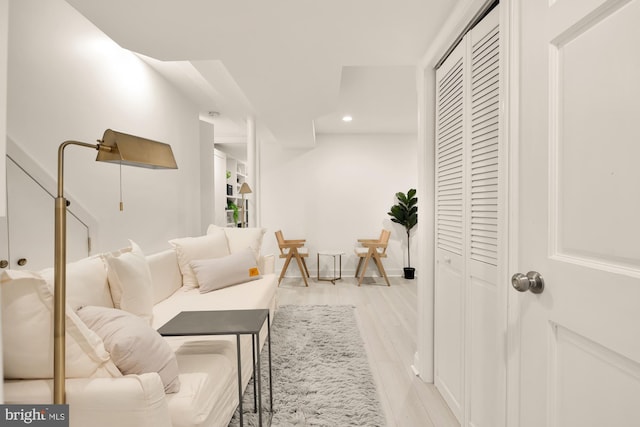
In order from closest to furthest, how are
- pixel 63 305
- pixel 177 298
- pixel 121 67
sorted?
pixel 63 305 < pixel 177 298 < pixel 121 67

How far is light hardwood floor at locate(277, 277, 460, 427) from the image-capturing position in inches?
74.1

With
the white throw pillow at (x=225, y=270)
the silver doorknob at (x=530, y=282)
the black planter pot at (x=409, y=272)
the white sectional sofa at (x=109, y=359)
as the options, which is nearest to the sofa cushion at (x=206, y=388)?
the white sectional sofa at (x=109, y=359)

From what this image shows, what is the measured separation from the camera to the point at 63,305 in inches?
38.9

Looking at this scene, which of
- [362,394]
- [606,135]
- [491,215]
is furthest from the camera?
[362,394]

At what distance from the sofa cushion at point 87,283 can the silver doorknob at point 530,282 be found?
5.52 ft

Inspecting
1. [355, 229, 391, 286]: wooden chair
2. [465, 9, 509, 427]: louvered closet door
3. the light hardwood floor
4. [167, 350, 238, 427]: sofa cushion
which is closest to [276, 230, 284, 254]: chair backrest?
the light hardwood floor

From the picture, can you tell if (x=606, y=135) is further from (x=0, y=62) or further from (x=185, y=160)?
(x=185, y=160)

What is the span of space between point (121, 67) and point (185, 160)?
4.38ft

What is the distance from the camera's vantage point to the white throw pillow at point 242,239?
11.1ft

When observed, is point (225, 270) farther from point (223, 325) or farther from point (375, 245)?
point (375, 245)

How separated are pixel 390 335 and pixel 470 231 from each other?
1787mm

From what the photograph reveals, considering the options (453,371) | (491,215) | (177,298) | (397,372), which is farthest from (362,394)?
(177,298)

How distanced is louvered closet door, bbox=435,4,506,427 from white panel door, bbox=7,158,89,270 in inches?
95.3

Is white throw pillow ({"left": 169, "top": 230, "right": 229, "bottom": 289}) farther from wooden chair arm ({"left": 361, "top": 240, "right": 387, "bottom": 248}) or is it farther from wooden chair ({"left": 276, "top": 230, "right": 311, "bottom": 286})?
wooden chair arm ({"left": 361, "top": 240, "right": 387, "bottom": 248})
